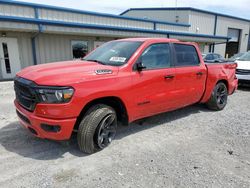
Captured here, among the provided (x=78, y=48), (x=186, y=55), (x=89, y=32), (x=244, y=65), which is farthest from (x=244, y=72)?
(x=78, y=48)

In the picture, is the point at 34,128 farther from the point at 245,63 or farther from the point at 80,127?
the point at 245,63

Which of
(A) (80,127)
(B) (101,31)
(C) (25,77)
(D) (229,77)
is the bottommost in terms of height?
(A) (80,127)

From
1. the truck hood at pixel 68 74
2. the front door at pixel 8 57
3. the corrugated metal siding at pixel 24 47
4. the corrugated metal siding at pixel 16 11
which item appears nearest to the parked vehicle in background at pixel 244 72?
the truck hood at pixel 68 74

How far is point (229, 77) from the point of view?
19.9 ft

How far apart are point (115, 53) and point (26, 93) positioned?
5.79 feet

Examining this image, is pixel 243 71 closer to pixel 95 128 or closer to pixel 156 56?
pixel 156 56

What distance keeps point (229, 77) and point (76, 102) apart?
15.8ft

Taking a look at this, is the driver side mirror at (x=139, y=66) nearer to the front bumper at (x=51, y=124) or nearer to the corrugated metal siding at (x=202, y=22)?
the front bumper at (x=51, y=124)

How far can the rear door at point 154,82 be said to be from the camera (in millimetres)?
3814

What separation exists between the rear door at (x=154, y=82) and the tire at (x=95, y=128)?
22.0 inches

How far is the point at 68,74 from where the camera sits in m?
3.11

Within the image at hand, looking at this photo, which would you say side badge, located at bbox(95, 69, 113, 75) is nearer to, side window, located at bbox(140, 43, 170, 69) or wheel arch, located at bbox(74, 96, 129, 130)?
wheel arch, located at bbox(74, 96, 129, 130)

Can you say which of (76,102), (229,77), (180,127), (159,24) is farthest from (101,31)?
(76,102)

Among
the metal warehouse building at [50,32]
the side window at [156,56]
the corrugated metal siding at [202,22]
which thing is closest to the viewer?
the side window at [156,56]
